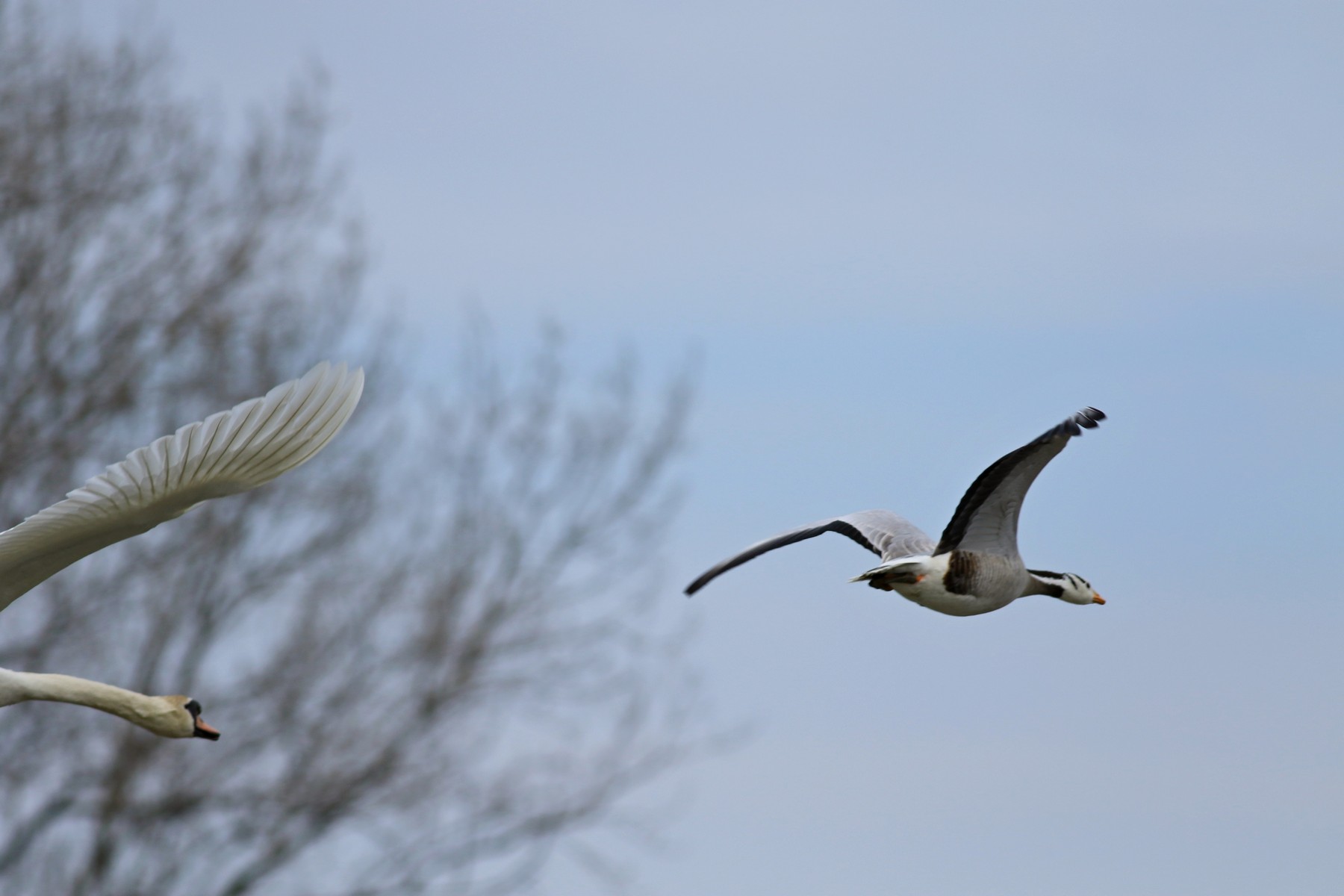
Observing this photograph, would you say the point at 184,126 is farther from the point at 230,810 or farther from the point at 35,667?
the point at 230,810

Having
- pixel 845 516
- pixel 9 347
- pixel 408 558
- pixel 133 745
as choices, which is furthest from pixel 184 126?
pixel 845 516

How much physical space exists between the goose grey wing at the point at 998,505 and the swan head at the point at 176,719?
3050mm

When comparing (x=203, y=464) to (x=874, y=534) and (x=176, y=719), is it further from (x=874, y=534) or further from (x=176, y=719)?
(x=874, y=534)

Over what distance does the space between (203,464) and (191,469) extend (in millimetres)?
43

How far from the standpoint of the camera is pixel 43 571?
608 centimetres

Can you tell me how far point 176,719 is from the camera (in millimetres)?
6426

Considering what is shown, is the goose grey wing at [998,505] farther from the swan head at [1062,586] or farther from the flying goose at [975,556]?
the swan head at [1062,586]

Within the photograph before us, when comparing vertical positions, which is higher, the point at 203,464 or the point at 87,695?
the point at 203,464

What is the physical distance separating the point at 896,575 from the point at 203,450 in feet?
9.13

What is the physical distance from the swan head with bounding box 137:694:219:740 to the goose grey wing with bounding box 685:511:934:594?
7.61ft

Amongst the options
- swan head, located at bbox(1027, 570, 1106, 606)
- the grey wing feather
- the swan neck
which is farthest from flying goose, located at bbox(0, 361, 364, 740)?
swan head, located at bbox(1027, 570, 1106, 606)

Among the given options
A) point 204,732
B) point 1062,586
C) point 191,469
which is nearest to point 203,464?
point 191,469

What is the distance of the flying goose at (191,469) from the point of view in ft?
17.6

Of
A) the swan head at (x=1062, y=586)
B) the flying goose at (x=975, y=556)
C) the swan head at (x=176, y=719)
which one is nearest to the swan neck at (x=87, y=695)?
the swan head at (x=176, y=719)
